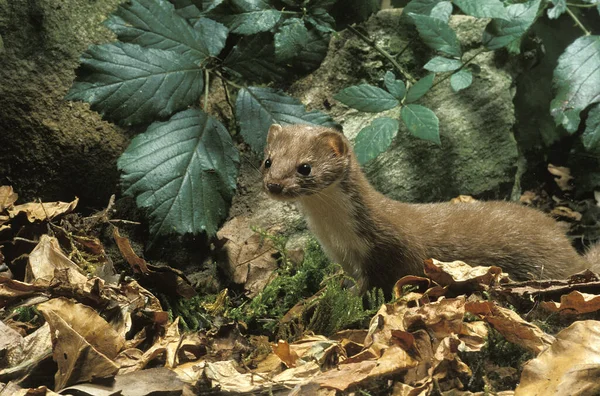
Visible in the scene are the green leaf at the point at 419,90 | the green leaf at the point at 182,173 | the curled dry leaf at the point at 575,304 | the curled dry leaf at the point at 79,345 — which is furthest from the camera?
the green leaf at the point at 419,90

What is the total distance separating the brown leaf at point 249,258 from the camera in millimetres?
3721

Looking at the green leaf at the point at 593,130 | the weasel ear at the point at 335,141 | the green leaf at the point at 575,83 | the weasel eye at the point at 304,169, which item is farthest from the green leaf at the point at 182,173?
the green leaf at the point at 593,130

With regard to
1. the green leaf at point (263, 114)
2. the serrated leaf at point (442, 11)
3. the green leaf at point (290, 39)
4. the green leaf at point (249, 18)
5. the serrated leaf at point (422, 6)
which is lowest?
the serrated leaf at point (442, 11)

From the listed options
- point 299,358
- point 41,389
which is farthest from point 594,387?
point 41,389

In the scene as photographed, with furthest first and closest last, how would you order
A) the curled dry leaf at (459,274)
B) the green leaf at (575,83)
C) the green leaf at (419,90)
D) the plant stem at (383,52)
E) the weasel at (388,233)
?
the plant stem at (383,52) → the green leaf at (575,83) → the green leaf at (419,90) → the weasel at (388,233) → the curled dry leaf at (459,274)

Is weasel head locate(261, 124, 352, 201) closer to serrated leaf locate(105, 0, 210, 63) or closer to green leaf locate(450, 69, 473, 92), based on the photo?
serrated leaf locate(105, 0, 210, 63)

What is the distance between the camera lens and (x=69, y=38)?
4031 millimetres

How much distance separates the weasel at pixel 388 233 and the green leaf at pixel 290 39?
0.45m

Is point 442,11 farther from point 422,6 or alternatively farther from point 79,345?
point 79,345

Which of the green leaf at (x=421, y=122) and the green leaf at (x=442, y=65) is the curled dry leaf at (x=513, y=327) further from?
the green leaf at (x=442, y=65)

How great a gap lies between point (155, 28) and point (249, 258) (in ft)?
4.58

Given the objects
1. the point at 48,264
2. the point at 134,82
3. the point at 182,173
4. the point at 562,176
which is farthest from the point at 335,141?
the point at 562,176

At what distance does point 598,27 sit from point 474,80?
4.39 ft

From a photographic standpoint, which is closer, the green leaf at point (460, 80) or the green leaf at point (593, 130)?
the green leaf at point (460, 80)
